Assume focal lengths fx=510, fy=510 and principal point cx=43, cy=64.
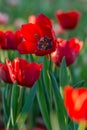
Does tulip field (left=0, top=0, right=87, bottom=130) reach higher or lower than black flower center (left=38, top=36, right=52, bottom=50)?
lower

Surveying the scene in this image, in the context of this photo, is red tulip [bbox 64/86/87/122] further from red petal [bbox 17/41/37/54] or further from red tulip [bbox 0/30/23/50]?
red tulip [bbox 0/30/23/50]

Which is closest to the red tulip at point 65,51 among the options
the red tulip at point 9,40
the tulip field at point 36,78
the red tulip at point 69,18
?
the tulip field at point 36,78

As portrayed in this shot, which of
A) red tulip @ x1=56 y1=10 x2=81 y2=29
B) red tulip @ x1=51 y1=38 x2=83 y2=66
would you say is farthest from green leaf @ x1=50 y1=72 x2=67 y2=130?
red tulip @ x1=56 y1=10 x2=81 y2=29

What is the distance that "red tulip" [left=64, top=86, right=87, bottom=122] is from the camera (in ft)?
3.05

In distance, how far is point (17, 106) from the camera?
1381 millimetres

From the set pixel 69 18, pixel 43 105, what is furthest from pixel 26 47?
pixel 69 18

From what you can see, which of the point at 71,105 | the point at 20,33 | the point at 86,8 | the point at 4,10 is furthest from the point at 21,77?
the point at 86,8

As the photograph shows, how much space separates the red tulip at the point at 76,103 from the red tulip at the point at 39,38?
1.38 ft

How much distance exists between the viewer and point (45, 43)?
1.40 m

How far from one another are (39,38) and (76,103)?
0.56 meters

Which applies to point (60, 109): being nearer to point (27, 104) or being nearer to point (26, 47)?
point (27, 104)

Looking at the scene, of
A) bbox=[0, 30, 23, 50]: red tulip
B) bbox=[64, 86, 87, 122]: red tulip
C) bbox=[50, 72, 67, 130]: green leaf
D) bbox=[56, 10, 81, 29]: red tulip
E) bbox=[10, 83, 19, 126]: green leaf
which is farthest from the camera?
bbox=[56, 10, 81, 29]: red tulip

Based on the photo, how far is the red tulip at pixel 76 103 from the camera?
0.93 m

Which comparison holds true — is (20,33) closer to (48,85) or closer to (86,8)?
(48,85)
